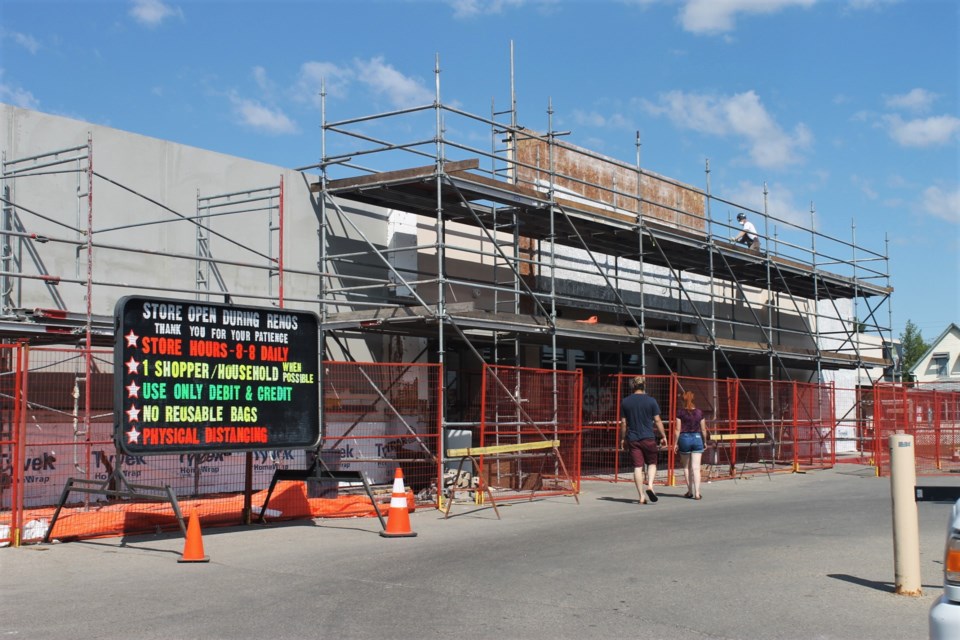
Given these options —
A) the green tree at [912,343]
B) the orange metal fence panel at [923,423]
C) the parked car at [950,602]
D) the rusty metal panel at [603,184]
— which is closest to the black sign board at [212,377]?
the parked car at [950,602]

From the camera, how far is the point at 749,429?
22625 millimetres

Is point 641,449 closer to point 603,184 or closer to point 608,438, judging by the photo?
point 608,438

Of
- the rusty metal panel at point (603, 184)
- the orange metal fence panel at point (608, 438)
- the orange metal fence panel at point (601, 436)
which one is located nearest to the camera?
the orange metal fence panel at point (601, 436)

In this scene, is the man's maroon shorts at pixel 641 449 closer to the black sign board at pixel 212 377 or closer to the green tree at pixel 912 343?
the black sign board at pixel 212 377

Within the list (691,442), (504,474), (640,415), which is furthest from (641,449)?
(504,474)

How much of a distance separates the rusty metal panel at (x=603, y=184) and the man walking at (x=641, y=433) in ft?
17.6

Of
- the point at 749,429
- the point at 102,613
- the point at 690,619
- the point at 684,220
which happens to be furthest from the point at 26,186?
the point at 684,220

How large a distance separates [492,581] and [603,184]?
1648 centimetres

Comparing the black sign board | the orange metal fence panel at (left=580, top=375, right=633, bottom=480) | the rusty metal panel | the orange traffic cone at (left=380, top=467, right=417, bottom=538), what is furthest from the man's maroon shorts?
the rusty metal panel

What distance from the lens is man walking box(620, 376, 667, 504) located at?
15.4m

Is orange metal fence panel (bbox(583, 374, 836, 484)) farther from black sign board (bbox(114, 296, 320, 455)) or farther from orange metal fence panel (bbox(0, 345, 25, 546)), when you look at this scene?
orange metal fence panel (bbox(0, 345, 25, 546))

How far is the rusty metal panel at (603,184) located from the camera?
21.4 m

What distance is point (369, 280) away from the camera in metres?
17.1

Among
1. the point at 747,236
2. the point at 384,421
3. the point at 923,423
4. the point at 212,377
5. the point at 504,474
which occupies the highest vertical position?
the point at 747,236
